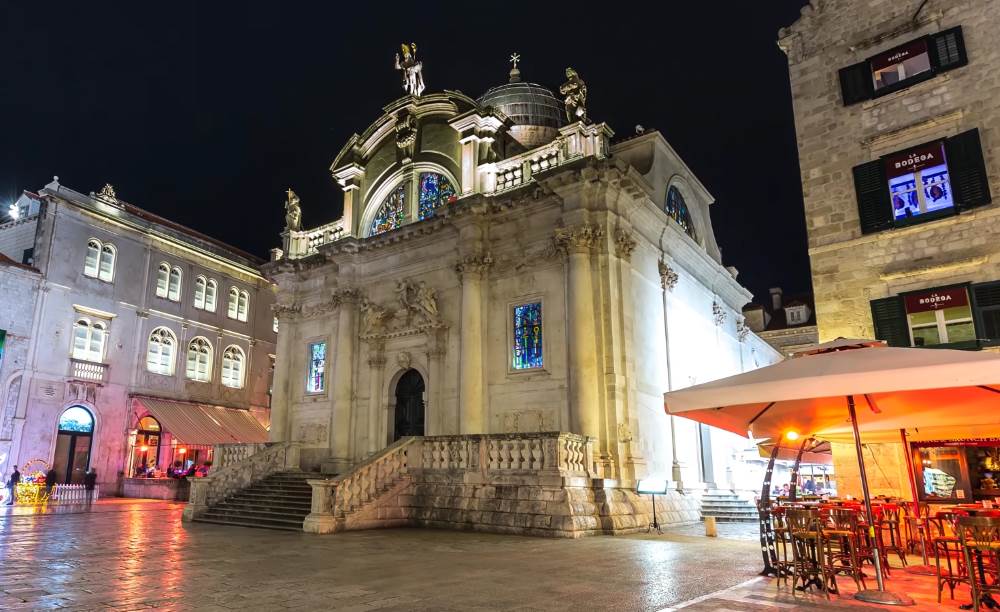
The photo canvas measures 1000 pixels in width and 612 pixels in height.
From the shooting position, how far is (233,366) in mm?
37031

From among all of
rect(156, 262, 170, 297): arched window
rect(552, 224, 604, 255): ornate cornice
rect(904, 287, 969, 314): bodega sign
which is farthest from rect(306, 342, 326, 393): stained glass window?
rect(904, 287, 969, 314): bodega sign

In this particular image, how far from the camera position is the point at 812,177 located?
49.6 feet

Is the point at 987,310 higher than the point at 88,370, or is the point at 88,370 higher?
the point at 88,370

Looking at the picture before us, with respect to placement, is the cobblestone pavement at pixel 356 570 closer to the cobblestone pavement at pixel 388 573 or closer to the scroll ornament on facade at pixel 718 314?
the cobblestone pavement at pixel 388 573

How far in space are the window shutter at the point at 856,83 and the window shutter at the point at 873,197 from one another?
164 centimetres

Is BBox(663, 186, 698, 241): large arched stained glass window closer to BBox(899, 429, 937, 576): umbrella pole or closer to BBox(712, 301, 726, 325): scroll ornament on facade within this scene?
BBox(712, 301, 726, 325): scroll ornament on facade

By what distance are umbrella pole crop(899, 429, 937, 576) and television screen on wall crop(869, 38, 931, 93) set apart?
8.32 meters

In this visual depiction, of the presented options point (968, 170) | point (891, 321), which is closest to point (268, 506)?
point (891, 321)

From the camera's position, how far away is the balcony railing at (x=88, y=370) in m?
29.0

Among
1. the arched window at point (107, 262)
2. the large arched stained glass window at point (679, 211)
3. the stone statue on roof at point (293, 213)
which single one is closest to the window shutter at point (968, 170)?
the large arched stained glass window at point (679, 211)

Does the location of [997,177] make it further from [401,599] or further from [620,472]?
[401,599]

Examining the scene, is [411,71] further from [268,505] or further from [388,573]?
[388,573]

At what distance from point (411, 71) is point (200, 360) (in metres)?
20.1

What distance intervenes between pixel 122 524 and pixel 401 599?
39.7 ft
